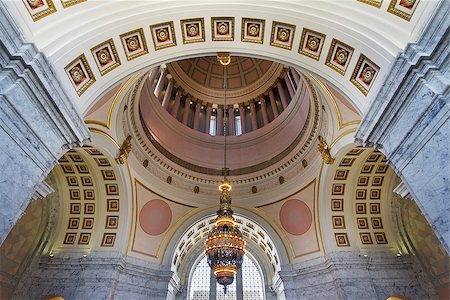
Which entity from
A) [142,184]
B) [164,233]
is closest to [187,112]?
[142,184]

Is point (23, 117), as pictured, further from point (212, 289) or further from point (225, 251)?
point (212, 289)

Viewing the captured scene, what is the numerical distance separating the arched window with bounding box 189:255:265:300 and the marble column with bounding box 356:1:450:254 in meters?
11.2

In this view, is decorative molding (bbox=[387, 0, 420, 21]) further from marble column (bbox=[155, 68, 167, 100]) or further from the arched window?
the arched window

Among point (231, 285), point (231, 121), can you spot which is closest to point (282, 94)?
point (231, 121)

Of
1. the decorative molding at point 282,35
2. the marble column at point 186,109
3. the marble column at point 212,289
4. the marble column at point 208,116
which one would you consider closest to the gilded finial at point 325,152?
the decorative molding at point 282,35

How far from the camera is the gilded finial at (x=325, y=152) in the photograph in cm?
909

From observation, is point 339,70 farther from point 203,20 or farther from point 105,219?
point 105,219

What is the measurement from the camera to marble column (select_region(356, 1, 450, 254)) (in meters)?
3.51

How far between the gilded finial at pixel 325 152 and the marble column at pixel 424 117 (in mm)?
4689

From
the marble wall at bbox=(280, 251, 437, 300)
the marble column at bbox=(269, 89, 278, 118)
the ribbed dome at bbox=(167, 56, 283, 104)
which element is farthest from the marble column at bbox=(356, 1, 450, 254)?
the ribbed dome at bbox=(167, 56, 283, 104)

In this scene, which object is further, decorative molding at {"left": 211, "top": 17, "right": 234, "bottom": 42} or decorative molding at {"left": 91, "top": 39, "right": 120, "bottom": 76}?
decorative molding at {"left": 211, "top": 17, "right": 234, "bottom": 42}

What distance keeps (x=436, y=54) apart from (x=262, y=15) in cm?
266

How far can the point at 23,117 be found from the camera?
12.5 feet

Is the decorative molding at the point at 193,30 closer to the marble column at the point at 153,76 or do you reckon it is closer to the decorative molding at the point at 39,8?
the decorative molding at the point at 39,8
